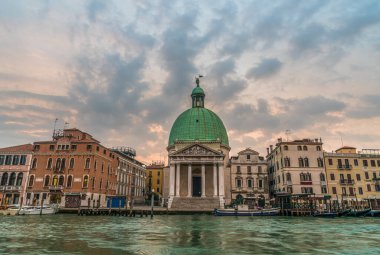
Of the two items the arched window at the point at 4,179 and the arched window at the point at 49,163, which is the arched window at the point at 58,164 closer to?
the arched window at the point at 49,163

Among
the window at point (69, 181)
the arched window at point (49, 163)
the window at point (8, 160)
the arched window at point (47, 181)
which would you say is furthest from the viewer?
the window at point (8, 160)

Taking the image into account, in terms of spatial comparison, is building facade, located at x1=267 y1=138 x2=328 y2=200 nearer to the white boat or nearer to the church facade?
the church facade

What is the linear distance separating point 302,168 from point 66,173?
1617 inches

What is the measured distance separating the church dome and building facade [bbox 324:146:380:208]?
21.7m

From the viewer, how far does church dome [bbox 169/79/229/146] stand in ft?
194

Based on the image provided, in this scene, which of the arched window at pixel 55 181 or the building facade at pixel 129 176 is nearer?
the arched window at pixel 55 181

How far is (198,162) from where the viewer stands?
51.9 metres

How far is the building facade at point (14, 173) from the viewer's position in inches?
1809

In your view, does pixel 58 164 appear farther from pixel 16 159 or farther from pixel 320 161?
pixel 320 161

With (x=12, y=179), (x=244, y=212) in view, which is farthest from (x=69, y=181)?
(x=244, y=212)

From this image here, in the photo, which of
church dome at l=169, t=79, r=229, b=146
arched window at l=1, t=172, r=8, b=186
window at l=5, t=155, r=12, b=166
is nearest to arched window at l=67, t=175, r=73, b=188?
arched window at l=1, t=172, r=8, b=186

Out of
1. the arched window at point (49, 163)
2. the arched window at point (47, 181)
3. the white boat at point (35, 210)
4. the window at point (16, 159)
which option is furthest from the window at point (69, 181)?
the window at point (16, 159)

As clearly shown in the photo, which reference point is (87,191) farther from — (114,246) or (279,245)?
(279,245)

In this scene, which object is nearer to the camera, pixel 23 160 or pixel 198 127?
pixel 23 160
